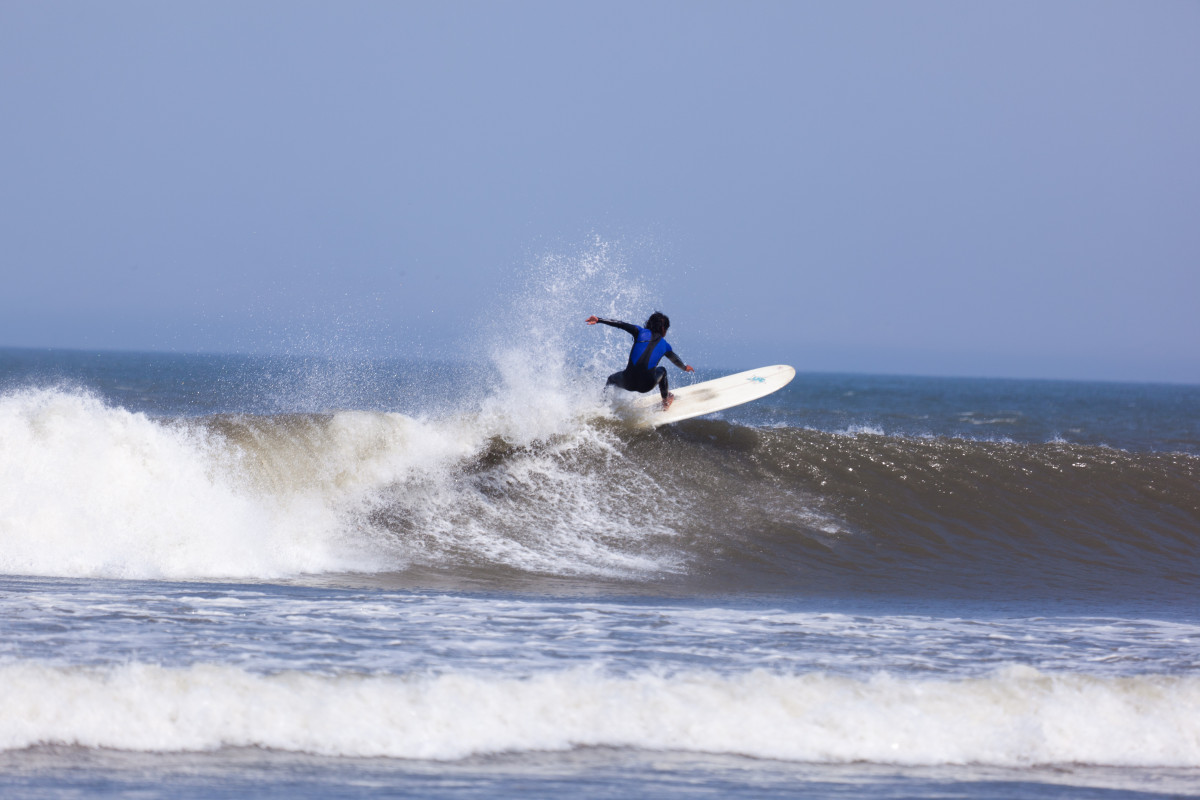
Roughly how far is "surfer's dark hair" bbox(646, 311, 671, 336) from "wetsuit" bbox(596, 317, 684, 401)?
→ 0.05m

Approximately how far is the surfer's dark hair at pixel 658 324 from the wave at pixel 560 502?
134 centimetres

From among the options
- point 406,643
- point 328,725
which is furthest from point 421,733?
point 406,643

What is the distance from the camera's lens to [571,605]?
644 cm

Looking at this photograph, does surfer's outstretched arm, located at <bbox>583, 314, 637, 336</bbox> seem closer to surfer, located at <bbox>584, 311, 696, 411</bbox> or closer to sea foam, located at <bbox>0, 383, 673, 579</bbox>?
surfer, located at <bbox>584, 311, 696, 411</bbox>

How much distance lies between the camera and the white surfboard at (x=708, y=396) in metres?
11.2

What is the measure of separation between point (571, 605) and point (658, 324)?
4449 millimetres

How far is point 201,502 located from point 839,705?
19.1 ft

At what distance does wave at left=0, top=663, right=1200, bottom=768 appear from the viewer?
4.06m

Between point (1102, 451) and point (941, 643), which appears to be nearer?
point (941, 643)

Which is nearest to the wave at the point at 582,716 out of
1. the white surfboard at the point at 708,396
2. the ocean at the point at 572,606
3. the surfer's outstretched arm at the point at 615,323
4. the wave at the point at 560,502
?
the ocean at the point at 572,606

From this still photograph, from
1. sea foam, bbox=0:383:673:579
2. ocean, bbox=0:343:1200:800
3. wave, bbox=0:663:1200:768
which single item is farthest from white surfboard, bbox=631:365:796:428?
wave, bbox=0:663:1200:768

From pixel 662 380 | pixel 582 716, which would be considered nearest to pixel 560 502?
pixel 662 380

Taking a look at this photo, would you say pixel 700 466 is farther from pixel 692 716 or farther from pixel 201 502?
pixel 692 716

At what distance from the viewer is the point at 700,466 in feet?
35.0
